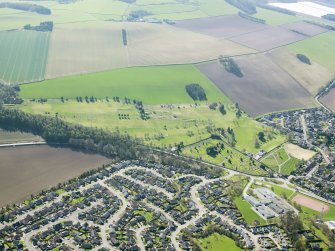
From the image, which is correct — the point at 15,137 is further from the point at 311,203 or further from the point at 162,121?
the point at 311,203

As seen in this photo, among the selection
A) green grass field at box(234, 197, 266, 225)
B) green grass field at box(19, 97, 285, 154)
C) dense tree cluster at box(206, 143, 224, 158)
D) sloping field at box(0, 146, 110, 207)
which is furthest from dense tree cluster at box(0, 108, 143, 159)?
green grass field at box(234, 197, 266, 225)

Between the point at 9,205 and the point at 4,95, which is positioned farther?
the point at 4,95

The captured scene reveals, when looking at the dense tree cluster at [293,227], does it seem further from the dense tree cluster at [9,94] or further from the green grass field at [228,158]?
the dense tree cluster at [9,94]

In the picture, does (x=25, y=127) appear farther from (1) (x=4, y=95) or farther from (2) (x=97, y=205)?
(2) (x=97, y=205)

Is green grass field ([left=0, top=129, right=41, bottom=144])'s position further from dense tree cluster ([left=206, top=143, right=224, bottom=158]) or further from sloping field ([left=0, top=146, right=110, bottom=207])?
dense tree cluster ([left=206, top=143, right=224, bottom=158])

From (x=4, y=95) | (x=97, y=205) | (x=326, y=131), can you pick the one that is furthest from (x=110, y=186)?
(x=326, y=131)

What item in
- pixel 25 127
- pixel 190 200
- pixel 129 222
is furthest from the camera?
pixel 25 127

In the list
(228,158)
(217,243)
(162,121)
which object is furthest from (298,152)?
(217,243)
